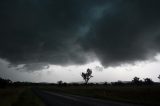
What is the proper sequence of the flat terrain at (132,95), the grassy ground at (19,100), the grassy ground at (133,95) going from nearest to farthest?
1. the grassy ground at (19,100)
2. the flat terrain at (132,95)
3. the grassy ground at (133,95)

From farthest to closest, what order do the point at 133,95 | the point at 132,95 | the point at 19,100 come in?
the point at 132,95 < the point at 133,95 < the point at 19,100

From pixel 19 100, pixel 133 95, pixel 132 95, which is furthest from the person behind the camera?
pixel 132 95

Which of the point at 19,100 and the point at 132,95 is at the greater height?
the point at 132,95

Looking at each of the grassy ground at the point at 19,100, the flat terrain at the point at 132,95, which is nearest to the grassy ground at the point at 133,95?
the flat terrain at the point at 132,95

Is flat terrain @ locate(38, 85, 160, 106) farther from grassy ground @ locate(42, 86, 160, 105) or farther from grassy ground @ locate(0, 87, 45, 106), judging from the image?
grassy ground @ locate(0, 87, 45, 106)

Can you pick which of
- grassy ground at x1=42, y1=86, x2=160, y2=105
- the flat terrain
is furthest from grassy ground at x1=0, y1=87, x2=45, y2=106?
grassy ground at x1=42, y1=86, x2=160, y2=105

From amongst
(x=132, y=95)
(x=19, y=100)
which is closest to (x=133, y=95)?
(x=132, y=95)

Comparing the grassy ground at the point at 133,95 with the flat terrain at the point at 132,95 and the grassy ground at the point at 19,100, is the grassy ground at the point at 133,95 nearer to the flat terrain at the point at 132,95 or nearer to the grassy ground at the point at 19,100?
the flat terrain at the point at 132,95

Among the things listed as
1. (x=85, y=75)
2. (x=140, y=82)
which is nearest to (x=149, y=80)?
(x=140, y=82)

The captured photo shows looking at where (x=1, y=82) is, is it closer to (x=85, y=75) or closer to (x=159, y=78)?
(x=85, y=75)

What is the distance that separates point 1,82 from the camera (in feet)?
497

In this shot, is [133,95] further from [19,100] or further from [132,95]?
[19,100]

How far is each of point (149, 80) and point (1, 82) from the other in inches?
4875

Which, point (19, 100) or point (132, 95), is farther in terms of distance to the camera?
point (132, 95)
